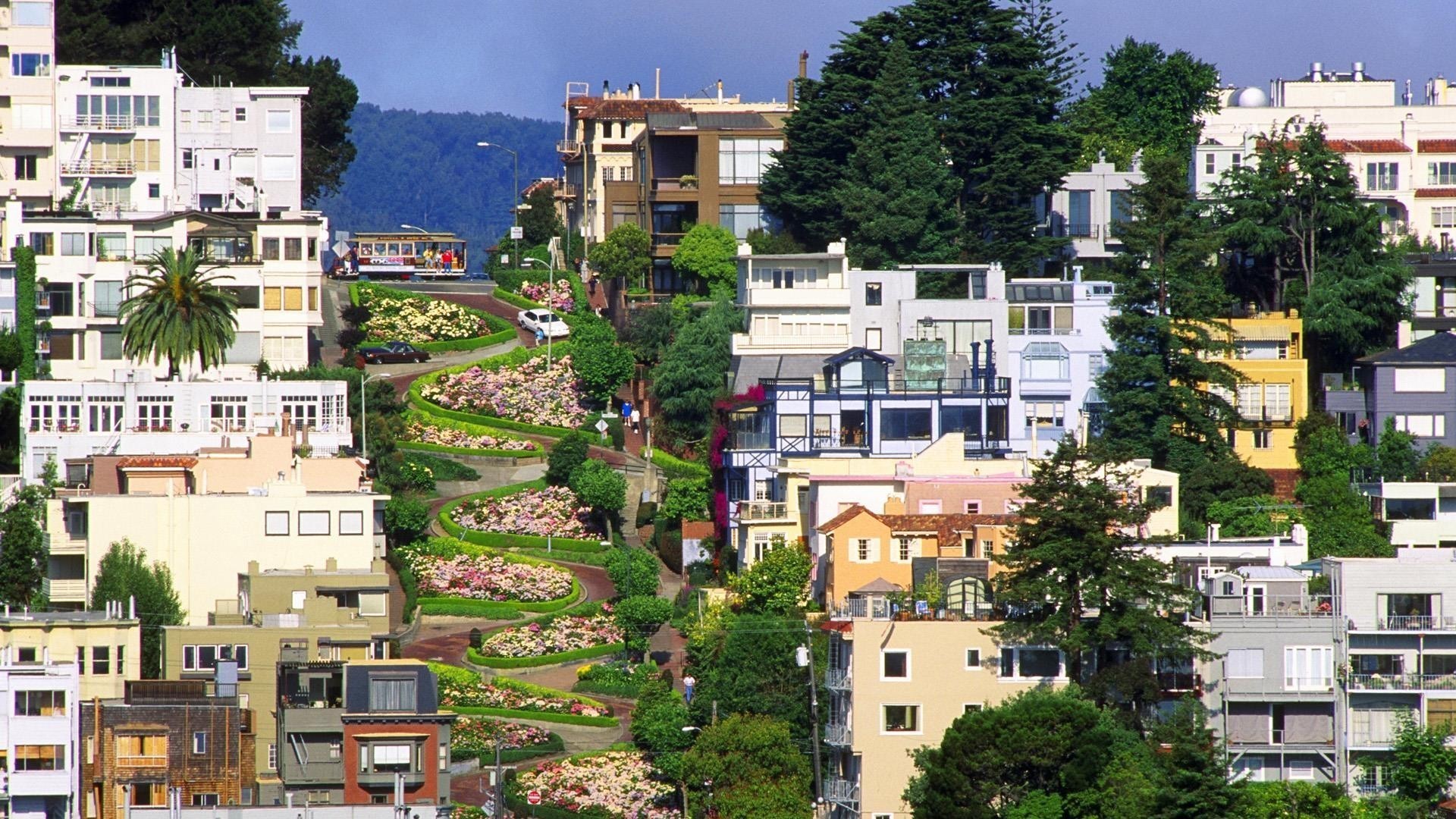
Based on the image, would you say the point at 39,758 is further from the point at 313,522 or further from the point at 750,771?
the point at 750,771

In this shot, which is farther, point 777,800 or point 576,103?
point 576,103

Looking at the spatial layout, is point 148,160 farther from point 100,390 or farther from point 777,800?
point 777,800

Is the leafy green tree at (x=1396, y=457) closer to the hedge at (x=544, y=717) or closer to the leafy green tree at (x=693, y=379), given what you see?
the leafy green tree at (x=693, y=379)

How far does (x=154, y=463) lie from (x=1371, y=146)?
196 ft

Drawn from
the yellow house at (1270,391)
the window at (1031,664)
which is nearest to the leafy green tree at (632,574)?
the window at (1031,664)

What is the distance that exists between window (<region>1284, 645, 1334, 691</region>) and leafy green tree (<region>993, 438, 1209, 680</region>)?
119 inches

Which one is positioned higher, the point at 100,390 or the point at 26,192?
the point at 26,192

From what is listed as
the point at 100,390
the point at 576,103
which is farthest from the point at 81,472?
the point at 576,103

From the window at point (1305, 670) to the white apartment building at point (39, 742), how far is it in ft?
123

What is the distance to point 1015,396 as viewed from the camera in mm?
119188

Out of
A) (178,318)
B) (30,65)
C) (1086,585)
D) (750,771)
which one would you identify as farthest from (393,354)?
(1086,585)

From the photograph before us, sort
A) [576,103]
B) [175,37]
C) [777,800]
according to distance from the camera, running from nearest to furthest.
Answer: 1. [777,800]
2. [175,37]
3. [576,103]

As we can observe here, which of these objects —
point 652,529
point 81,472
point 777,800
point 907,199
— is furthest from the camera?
point 907,199

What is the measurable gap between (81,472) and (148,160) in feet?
92.9
